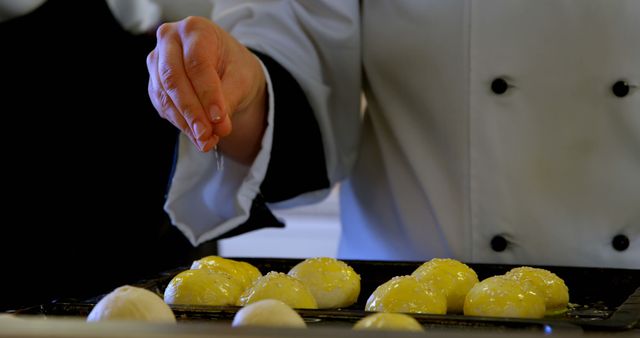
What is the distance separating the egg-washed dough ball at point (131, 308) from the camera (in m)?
0.79

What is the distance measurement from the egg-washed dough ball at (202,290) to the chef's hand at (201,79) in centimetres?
18

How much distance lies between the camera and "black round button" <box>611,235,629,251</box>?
5.04 feet

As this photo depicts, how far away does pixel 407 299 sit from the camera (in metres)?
1.02

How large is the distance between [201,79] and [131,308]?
19.6 inches

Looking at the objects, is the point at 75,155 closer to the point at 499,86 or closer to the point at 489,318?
the point at 499,86

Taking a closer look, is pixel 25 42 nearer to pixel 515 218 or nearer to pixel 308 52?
pixel 308 52

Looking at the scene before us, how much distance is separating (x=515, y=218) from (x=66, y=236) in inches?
48.9

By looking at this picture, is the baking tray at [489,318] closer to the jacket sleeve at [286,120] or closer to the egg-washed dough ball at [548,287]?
the egg-washed dough ball at [548,287]

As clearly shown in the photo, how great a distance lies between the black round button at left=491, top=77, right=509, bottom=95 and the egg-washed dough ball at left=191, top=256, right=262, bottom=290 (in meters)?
0.60

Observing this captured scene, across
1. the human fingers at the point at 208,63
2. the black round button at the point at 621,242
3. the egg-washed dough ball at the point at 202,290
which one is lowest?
the black round button at the point at 621,242

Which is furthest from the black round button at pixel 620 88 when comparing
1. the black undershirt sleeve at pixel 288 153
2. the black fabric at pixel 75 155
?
the black fabric at pixel 75 155

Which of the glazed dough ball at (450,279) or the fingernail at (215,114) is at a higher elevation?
the fingernail at (215,114)

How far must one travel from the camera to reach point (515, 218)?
1618 millimetres

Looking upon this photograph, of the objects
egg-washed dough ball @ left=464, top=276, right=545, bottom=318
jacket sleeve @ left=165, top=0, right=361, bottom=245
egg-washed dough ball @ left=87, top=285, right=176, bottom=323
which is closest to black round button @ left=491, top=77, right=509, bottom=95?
jacket sleeve @ left=165, top=0, right=361, bottom=245
